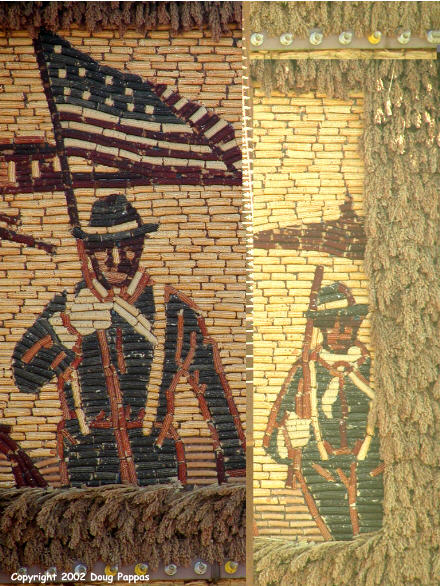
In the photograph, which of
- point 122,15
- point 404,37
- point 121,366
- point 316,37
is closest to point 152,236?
point 121,366

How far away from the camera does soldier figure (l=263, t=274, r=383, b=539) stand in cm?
332

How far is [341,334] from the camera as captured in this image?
335 centimetres

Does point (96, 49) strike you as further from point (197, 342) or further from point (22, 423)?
point (22, 423)

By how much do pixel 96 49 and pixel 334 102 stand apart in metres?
1.90

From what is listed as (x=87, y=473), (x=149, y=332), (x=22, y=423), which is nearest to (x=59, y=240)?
(x=149, y=332)

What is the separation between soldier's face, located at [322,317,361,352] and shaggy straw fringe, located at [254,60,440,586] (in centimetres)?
10

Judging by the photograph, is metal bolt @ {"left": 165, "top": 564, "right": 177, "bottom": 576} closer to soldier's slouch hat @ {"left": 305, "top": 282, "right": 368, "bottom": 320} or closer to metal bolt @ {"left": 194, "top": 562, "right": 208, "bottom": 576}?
metal bolt @ {"left": 194, "top": 562, "right": 208, "bottom": 576}

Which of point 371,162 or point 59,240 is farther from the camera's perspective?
point 59,240

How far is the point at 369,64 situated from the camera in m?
3.31

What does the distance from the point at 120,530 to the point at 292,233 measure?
223 cm

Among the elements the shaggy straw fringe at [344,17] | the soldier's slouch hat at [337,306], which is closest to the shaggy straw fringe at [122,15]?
the shaggy straw fringe at [344,17]

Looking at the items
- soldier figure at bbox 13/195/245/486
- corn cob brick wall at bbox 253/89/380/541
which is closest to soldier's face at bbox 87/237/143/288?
soldier figure at bbox 13/195/245/486

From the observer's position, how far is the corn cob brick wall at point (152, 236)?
456 cm

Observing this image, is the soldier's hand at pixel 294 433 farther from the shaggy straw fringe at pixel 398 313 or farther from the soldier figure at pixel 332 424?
the shaggy straw fringe at pixel 398 313
